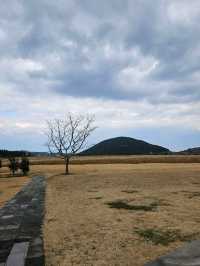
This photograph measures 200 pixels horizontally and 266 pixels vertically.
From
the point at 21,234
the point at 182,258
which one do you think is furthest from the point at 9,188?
the point at 182,258

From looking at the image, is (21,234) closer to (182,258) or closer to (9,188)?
(182,258)

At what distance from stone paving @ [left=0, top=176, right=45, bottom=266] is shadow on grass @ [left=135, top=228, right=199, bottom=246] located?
87.9 inches

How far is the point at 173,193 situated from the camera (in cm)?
1611

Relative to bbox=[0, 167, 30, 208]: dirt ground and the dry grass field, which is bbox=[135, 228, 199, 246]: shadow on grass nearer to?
the dry grass field

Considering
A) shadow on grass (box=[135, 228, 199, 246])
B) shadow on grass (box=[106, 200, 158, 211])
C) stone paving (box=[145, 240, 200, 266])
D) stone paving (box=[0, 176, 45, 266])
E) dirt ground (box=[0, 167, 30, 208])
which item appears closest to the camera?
stone paving (box=[145, 240, 200, 266])

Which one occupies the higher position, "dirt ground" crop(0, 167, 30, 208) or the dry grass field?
"dirt ground" crop(0, 167, 30, 208)

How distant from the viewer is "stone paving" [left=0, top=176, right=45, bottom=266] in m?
6.41

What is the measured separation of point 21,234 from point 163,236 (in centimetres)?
317

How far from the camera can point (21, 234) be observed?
8.41 m

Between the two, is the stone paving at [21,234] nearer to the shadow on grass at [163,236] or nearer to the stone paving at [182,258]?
the stone paving at [182,258]

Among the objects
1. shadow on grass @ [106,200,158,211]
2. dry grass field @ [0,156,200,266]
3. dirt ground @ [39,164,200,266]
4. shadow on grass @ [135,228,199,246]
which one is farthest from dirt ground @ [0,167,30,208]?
shadow on grass @ [135,228,199,246]

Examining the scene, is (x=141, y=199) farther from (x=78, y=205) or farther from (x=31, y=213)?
(x=31, y=213)

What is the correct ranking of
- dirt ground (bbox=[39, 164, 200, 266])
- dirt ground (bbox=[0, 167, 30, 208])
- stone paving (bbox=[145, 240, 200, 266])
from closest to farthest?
stone paving (bbox=[145, 240, 200, 266]) → dirt ground (bbox=[39, 164, 200, 266]) → dirt ground (bbox=[0, 167, 30, 208])

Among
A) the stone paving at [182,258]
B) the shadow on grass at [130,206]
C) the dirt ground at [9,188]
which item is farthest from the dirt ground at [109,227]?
the dirt ground at [9,188]
